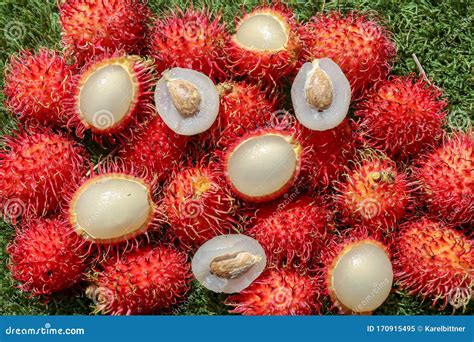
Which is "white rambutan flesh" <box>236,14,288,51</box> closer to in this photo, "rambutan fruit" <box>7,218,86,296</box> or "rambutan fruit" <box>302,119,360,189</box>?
"rambutan fruit" <box>302,119,360,189</box>

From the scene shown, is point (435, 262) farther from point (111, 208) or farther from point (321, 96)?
point (111, 208)

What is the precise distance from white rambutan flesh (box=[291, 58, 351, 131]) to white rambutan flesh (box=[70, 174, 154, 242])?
2.29 ft

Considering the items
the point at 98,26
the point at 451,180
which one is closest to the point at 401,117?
the point at 451,180

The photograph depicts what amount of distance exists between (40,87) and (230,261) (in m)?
1.04

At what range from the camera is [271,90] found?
262 centimetres

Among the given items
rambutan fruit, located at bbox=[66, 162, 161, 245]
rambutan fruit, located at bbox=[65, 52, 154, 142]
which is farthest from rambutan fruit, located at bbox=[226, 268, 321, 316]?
rambutan fruit, located at bbox=[65, 52, 154, 142]

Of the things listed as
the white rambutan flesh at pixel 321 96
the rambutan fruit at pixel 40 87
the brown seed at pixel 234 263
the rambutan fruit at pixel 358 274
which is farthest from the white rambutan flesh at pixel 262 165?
the rambutan fruit at pixel 40 87

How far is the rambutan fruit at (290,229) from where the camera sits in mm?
2447

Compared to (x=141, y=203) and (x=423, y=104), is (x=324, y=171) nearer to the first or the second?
(x=423, y=104)

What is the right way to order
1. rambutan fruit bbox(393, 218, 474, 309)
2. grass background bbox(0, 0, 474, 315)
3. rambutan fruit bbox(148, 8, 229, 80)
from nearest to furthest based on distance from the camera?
1. rambutan fruit bbox(393, 218, 474, 309)
2. rambutan fruit bbox(148, 8, 229, 80)
3. grass background bbox(0, 0, 474, 315)

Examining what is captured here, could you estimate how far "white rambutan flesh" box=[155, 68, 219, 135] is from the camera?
8.03ft

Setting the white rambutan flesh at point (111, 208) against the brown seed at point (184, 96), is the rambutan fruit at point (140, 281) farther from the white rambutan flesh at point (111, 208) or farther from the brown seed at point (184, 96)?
the brown seed at point (184, 96)

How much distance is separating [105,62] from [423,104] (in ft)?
4.16

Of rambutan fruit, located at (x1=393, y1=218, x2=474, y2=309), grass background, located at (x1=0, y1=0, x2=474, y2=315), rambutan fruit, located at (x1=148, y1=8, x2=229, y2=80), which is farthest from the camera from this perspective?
grass background, located at (x1=0, y1=0, x2=474, y2=315)
